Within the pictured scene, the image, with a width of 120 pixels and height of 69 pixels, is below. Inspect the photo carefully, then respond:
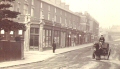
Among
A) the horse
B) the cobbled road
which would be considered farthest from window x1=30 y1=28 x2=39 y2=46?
the horse

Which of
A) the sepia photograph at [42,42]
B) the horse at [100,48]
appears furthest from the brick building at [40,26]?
the horse at [100,48]

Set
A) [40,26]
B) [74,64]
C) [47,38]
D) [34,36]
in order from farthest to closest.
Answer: [47,38]
[34,36]
[40,26]
[74,64]

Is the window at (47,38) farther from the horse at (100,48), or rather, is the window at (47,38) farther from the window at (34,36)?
the horse at (100,48)

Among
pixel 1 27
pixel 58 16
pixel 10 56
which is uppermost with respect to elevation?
pixel 58 16

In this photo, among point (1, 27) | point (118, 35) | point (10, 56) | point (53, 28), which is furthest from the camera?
point (118, 35)

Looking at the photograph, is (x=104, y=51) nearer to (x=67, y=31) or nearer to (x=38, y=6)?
(x=38, y=6)

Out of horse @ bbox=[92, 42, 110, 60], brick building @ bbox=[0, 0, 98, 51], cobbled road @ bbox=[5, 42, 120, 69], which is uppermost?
brick building @ bbox=[0, 0, 98, 51]

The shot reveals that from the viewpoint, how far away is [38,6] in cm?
4494

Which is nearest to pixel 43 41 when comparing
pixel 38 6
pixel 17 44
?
pixel 38 6

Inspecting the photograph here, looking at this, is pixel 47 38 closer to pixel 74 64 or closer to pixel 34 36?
pixel 34 36

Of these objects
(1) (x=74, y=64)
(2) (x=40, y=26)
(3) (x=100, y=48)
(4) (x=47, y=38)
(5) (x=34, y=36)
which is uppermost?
(2) (x=40, y=26)

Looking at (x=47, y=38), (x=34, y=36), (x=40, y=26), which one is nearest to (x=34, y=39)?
(x=34, y=36)

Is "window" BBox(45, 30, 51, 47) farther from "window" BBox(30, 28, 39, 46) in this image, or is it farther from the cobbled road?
the cobbled road

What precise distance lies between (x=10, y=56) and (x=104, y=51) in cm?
849
